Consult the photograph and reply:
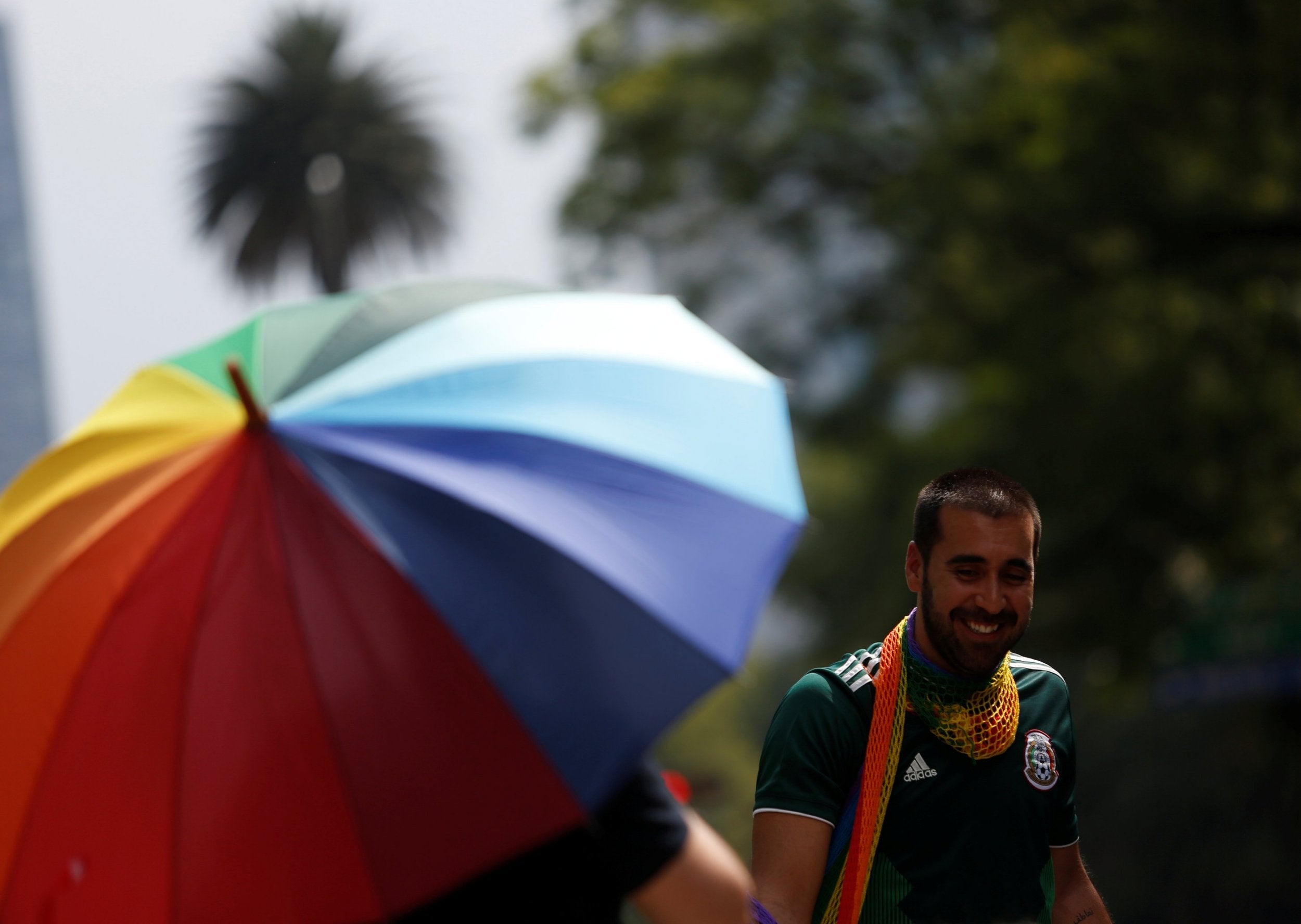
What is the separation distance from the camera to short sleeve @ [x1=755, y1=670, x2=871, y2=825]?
317cm

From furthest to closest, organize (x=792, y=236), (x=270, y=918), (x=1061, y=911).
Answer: (x=792, y=236)
(x=1061, y=911)
(x=270, y=918)

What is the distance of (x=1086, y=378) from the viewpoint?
17.2 m

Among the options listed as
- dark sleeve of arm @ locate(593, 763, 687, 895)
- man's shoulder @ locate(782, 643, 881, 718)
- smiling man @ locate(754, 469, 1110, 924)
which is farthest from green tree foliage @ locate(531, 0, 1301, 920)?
dark sleeve of arm @ locate(593, 763, 687, 895)

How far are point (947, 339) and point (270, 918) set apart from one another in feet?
53.3

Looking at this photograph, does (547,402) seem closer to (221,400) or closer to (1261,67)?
(221,400)

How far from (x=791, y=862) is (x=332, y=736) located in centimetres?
99

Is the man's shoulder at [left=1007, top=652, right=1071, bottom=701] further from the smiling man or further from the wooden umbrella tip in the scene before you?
the wooden umbrella tip

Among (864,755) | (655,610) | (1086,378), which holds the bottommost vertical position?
(1086,378)

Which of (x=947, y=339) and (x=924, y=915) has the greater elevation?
(x=924, y=915)

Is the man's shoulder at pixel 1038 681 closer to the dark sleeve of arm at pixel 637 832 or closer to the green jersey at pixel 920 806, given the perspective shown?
the green jersey at pixel 920 806

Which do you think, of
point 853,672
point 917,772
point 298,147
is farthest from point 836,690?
point 298,147

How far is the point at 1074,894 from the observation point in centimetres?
345

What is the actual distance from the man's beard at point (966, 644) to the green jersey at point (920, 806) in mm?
132

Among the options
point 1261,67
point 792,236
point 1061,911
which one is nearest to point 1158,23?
point 1261,67
